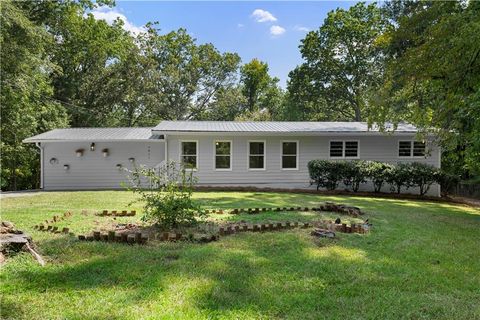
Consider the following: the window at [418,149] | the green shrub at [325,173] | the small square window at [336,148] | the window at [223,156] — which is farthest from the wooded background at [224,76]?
the window at [223,156]

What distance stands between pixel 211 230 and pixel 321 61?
24362 millimetres

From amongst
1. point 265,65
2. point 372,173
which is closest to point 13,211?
point 372,173

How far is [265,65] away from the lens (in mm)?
36781

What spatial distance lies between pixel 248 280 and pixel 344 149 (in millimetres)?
12923

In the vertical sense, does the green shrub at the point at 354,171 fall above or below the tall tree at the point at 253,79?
below

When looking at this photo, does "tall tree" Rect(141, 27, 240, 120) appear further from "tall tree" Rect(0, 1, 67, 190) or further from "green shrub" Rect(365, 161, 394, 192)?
"green shrub" Rect(365, 161, 394, 192)

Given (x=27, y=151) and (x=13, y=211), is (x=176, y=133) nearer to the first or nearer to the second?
(x=13, y=211)

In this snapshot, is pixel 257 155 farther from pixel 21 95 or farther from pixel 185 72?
pixel 185 72

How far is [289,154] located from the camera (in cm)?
1545

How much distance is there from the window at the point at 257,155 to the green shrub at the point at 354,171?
3.28m

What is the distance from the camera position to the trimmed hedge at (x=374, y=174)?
44.8 feet

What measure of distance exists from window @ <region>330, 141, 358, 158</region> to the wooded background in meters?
2.11

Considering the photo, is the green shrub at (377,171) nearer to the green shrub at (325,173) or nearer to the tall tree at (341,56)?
the green shrub at (325,173)

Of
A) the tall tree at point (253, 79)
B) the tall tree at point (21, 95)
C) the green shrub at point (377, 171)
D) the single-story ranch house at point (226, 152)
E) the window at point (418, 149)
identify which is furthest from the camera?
the tall tree at point (253, 79)
